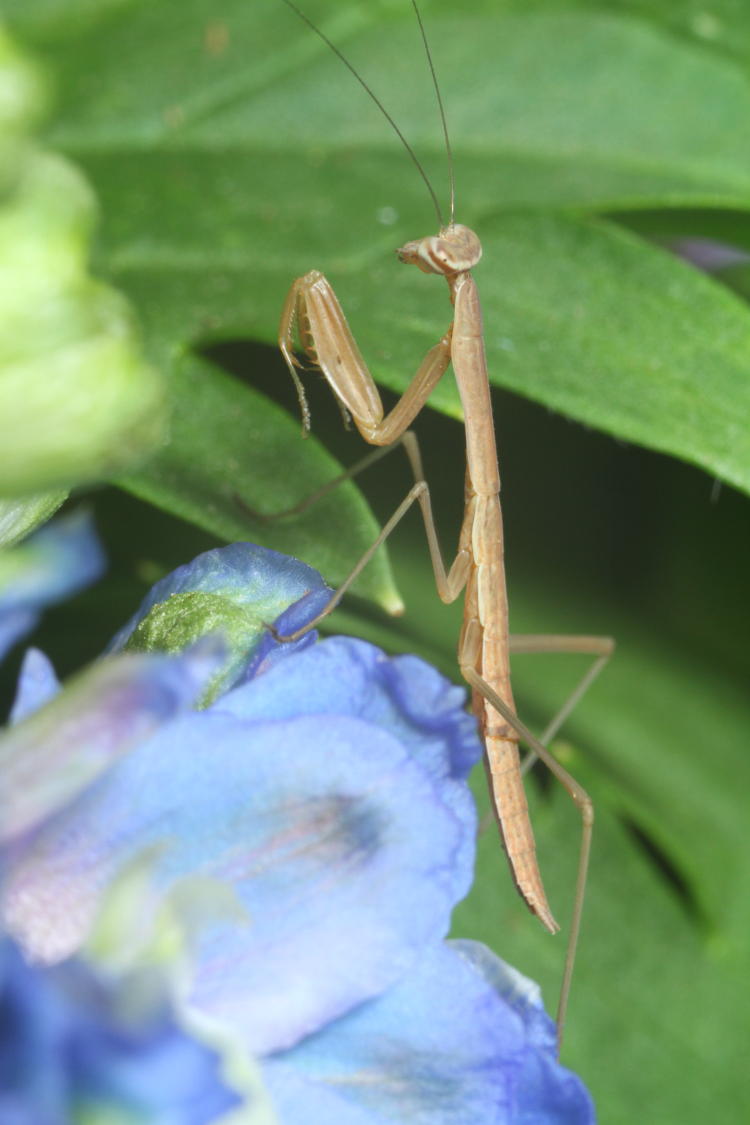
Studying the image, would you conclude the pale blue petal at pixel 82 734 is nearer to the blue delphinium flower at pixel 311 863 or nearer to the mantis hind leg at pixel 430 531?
the blue delphinium flower at pixel 311 863

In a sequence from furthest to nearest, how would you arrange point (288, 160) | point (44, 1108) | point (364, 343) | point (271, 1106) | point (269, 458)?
point (288, 160) → point (364, 343) → point (269, 458) → point (271, 1106) → point (44, 1108)

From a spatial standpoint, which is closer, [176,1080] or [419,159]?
[176,1080]

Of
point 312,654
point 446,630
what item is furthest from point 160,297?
point 312,654

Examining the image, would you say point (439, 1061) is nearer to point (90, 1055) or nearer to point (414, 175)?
point (90, 1055)

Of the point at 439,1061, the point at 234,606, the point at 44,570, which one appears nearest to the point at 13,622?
the point at 44,570

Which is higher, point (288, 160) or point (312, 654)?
point (312, 654)

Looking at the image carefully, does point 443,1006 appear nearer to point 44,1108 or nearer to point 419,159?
point 44,1108

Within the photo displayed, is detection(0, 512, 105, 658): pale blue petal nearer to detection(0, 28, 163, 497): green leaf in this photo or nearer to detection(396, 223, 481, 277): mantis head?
detection(0, 28, 163, 497): green leaf
